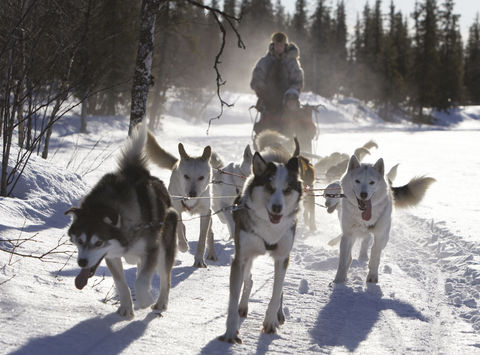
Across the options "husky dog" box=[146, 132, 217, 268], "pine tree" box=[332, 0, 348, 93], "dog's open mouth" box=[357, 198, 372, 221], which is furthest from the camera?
"pine tree" box=[332, 0, 348, 93]

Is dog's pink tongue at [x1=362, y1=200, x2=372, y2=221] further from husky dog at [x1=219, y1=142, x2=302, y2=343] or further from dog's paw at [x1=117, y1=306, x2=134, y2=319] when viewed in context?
dog's paw at [x1=117, y1=306, x2=134, y2=319]

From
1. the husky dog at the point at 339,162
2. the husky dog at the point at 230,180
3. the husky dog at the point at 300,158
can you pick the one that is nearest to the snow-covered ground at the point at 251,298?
the husky dog at the point at 300,158

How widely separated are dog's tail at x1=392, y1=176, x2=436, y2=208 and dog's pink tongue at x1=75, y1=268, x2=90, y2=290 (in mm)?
3520

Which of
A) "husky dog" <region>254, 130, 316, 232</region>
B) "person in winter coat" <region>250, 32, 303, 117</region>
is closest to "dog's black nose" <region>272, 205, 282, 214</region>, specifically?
"husky dog" <region>254, 130, 316, 232</region>

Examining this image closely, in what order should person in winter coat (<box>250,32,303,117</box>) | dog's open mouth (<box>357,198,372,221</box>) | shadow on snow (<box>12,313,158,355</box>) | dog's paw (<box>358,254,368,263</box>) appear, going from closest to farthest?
shadow on snow (<box>12,313,158,355</box>) < dog's open mouth (<box>357,198,372,221</box>) < dog's paw (<box>358,254,368,263</box>) < person in winter coat (<box>250,32,303,117</box>)

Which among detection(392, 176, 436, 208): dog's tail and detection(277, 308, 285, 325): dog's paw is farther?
detection(392, 176, 436, 208): dog's tail

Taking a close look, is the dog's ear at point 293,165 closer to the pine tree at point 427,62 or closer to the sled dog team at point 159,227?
the sled dog team at point 159,227

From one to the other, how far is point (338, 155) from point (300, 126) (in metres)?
1.04

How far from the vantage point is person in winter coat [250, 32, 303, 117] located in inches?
298

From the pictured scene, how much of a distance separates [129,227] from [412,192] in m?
3.30

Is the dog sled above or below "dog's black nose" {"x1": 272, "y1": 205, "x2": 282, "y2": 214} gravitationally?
above

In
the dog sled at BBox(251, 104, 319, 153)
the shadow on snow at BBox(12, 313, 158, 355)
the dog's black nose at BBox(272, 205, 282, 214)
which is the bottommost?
the shadow on snow at BBox(12, 313, 158, 355)

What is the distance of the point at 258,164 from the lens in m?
3.07

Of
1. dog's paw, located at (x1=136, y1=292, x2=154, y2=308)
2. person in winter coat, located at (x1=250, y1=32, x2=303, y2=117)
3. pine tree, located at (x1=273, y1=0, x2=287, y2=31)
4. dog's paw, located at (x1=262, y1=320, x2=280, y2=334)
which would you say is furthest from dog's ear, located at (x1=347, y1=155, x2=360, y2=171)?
pine tree, located at (x1=273, y1=0, x2=287, y2=31)
